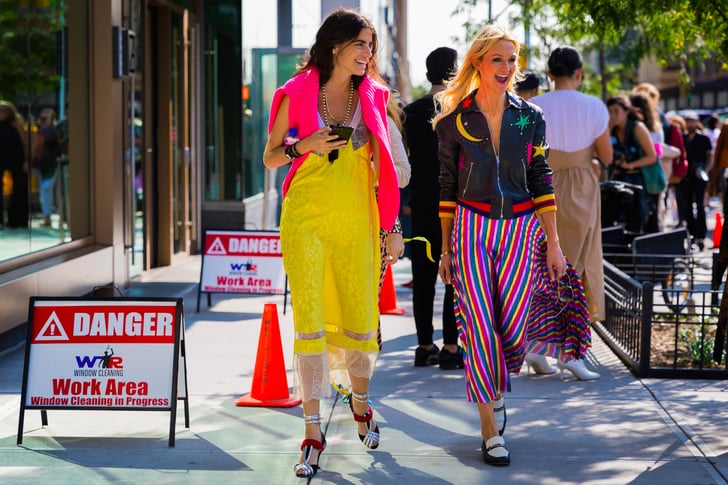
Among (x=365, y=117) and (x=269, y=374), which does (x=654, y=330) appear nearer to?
(x=269, y=374)

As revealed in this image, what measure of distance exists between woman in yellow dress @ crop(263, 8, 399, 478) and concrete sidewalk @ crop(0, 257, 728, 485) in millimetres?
392

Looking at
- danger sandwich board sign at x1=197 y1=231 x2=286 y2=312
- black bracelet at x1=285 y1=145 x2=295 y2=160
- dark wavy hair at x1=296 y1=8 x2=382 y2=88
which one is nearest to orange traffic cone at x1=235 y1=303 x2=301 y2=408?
black bracelet at x1=285 y1=145 x2=295 y2=160

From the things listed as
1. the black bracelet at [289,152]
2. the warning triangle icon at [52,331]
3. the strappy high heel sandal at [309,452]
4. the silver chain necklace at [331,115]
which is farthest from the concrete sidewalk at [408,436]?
the silver chain necklace at [331,115]

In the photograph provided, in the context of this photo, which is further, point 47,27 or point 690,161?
point 690,161

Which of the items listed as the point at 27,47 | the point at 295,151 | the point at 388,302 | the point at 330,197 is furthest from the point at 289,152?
the point at 388,302

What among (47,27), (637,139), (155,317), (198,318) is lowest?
(198,318)

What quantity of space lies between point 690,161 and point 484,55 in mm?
13051

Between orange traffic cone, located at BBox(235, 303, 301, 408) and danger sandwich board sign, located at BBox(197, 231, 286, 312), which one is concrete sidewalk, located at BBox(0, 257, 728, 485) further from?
danger sandwich board sign, located at BBox(197, 231, 286, 312)

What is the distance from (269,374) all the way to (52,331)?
129cm

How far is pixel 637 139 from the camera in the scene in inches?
464

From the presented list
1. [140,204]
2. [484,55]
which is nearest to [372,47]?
[484,55]

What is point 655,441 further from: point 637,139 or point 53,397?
point 637,139

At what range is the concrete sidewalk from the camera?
514 centimetres

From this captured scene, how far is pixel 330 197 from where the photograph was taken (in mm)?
5168
